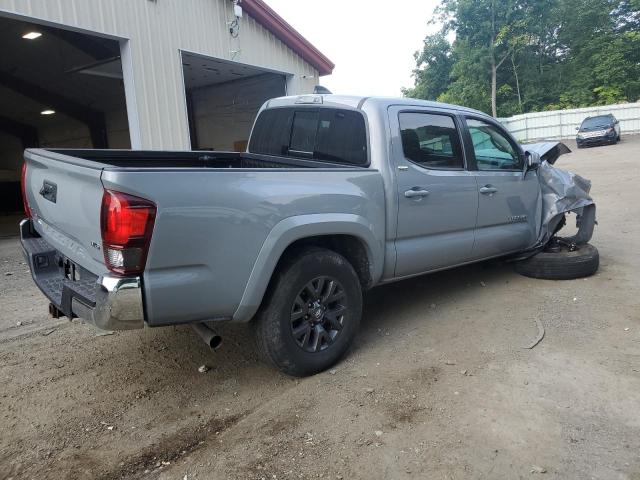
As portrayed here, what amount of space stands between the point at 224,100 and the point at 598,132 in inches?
759

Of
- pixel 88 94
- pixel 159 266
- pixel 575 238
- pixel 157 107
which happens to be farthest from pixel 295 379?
pixel 88 94

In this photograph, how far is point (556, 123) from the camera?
3294 centimetres

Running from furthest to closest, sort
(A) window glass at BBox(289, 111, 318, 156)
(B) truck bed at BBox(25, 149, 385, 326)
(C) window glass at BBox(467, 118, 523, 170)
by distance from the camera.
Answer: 1. (C) window glass at BBox(467, 118, 523, 170)
2. (A) window glass at BBox(289, 111, 318, 156)
3. (B) truck bed at BBox(25, 149, 385, 326)

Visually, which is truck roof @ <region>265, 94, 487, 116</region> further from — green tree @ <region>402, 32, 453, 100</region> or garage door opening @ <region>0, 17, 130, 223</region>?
green tree @ <region>402, 32, 453, 100</region>

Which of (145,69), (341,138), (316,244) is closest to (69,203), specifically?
(316,244)

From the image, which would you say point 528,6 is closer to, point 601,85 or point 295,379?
point 601,85

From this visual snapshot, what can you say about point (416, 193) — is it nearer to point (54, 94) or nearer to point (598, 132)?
point (54, 94)

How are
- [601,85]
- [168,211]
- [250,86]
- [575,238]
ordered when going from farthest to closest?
[601,85]
[250,86]
[575,238]
[168,211]

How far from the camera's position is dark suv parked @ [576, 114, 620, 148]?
83.5 ft

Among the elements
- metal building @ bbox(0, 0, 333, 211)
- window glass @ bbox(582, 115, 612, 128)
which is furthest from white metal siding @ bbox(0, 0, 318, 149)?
window glass @ bbox(582, 115, 612, 128)

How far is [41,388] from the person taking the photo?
345 centimetres

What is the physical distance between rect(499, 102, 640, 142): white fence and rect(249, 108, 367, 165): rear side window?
3080cm

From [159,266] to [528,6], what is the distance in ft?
136

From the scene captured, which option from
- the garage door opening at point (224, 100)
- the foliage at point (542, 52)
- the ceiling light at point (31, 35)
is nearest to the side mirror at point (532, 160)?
the garage door opening at point (224, 100)
